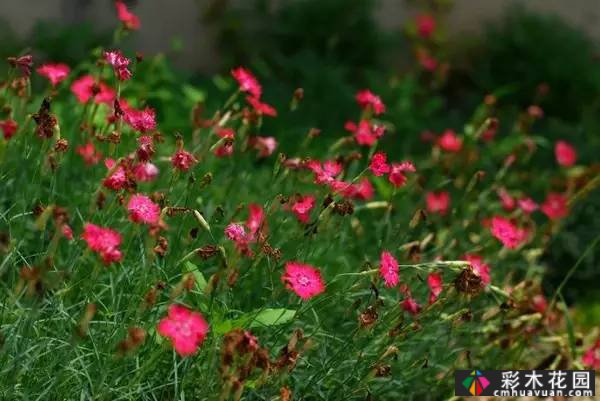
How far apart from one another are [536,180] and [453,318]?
2.33m

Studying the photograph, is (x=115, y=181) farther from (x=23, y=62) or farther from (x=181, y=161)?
(x=23, y=62)

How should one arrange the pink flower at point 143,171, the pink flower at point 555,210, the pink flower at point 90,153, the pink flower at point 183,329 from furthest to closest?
1. the pink flower at point 555,210
2. the pink flower at point 90,153
3. the pink flower at point 143,171
4. the pink flower at point 183,329

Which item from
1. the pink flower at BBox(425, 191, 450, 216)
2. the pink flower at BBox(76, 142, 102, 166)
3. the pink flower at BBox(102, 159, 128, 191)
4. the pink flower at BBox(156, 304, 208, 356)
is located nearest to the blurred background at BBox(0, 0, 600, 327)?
the pink flower at BBox(425, 191, 450, 216)

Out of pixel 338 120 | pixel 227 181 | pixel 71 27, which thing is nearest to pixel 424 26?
pixel 338 120

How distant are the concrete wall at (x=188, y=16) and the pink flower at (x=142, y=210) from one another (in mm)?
3143

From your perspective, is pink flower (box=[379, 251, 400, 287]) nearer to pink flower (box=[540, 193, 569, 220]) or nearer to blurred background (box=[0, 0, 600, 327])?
pink flower (box=[540, 193, 569, 220])

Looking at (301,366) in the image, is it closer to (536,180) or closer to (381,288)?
(381,288)

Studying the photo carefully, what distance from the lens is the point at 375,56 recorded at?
19.3 ft

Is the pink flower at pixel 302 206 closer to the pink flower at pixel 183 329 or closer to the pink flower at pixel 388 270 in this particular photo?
the pink flower at pixel 388 270

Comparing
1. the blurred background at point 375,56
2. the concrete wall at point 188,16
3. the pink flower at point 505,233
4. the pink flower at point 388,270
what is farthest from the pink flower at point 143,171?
the concrete wall at point 188,16

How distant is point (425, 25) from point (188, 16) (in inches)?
59.4

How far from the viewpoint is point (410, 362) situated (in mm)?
2779

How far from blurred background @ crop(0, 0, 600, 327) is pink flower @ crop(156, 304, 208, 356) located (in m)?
2.53

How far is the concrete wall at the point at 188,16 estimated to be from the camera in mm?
5027
